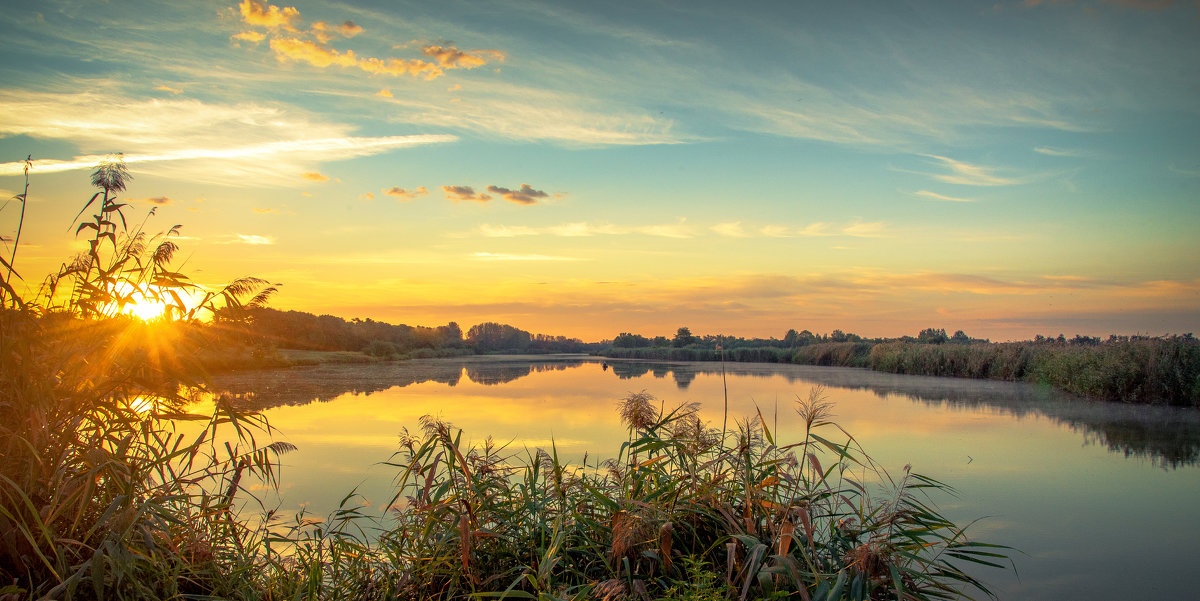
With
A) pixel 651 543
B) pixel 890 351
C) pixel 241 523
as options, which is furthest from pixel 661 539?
pixel 890 351

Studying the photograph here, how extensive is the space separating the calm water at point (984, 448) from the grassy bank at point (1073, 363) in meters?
0.64

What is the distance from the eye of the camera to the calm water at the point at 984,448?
3410mm

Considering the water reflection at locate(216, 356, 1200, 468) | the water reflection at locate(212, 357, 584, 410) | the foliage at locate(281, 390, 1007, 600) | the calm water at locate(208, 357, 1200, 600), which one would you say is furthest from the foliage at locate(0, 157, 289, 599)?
the water reflection at locate(216, 356, 1200, 468)

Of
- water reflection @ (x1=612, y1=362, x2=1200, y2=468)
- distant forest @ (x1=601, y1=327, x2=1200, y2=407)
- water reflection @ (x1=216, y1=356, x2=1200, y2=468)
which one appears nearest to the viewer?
water reflection @ (x1=612, y1=362, x2=1200, y2=468)

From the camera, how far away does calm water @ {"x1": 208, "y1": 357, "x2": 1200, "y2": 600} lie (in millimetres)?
3410

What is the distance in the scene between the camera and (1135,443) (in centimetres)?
635

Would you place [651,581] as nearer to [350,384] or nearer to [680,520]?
[680,520]

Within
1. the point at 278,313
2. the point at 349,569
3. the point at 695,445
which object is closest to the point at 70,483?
the point at 349,569

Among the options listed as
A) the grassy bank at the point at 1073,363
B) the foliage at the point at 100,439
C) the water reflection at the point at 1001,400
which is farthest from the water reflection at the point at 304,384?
the grassy bank at the point at 1073,363

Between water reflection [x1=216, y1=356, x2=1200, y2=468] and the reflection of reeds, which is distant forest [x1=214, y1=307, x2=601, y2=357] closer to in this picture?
water reflection [x1=216, y1=356, x2=1200, y2=468]

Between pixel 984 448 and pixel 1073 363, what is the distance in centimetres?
688

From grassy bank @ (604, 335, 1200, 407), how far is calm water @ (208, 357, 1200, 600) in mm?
639

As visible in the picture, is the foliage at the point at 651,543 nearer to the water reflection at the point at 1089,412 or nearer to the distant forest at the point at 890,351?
the distant forest at the point at 890,351

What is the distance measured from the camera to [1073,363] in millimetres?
10984
